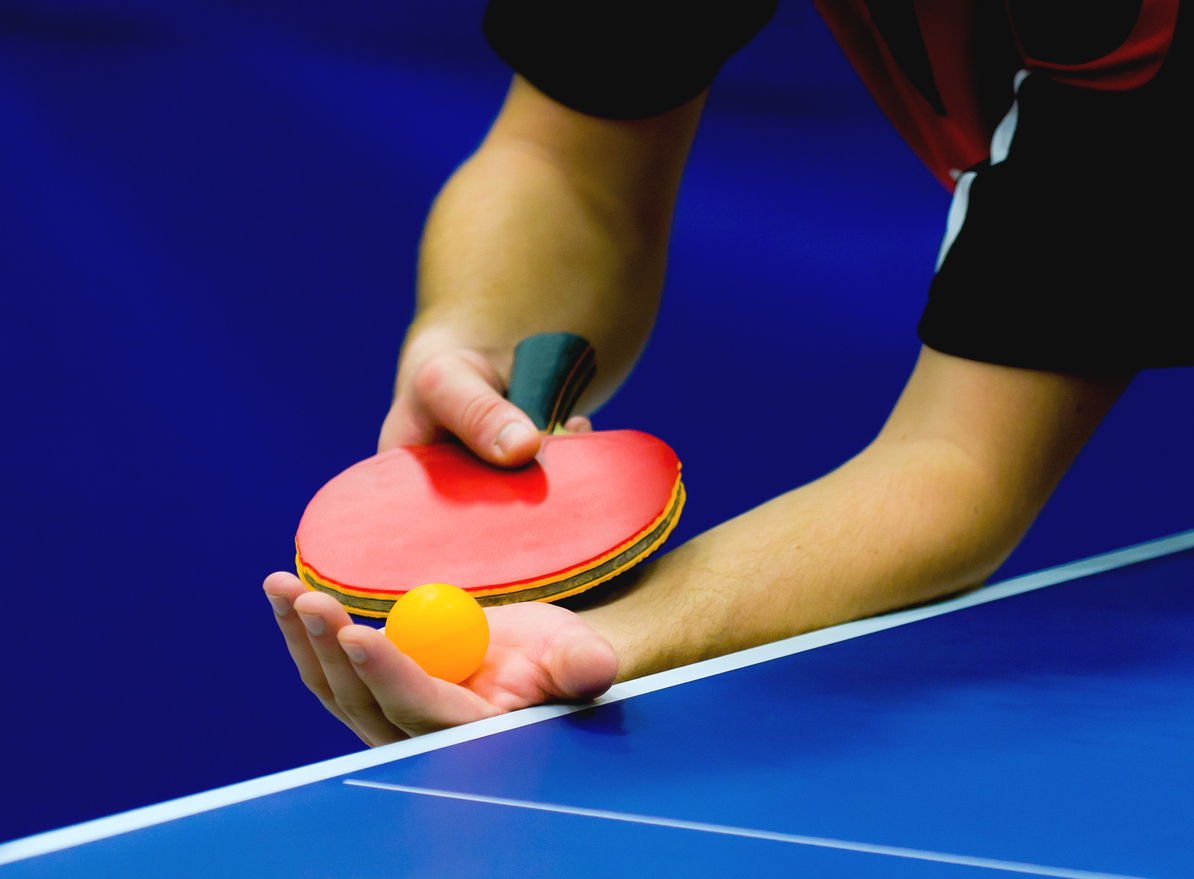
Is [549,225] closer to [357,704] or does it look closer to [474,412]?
[474,412]

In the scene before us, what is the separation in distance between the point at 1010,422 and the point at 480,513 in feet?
1.37

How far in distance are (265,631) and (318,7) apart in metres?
1.24

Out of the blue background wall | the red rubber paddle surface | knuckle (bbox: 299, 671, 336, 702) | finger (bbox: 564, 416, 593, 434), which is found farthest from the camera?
the blue background wall

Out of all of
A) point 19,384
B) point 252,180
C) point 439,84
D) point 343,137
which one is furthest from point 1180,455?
point 19,384

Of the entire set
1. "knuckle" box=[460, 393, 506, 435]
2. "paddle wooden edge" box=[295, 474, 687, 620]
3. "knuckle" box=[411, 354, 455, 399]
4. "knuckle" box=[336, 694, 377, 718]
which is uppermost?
"knuckle" box=[411, 354, 455, 399]

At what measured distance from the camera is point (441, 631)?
1.80ft

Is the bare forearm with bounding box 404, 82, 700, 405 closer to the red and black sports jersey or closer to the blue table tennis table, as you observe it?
the red and black sports jersey

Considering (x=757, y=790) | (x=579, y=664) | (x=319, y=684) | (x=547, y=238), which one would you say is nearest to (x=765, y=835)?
(x=757, y=790)

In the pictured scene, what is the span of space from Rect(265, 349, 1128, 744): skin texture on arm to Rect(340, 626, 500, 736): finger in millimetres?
77

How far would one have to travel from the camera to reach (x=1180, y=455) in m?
2.19

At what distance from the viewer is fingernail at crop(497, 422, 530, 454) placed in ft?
2.41

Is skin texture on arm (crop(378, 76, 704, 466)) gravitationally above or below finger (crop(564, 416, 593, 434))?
above

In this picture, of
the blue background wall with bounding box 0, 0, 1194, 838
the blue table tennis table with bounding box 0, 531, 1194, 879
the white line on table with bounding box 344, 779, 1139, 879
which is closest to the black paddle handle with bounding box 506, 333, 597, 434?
the blue table tennis table with bounding box 0, 531, 1194, 879

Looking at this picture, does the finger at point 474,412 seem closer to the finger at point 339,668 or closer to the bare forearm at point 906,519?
the bare forearm at point 906,519
